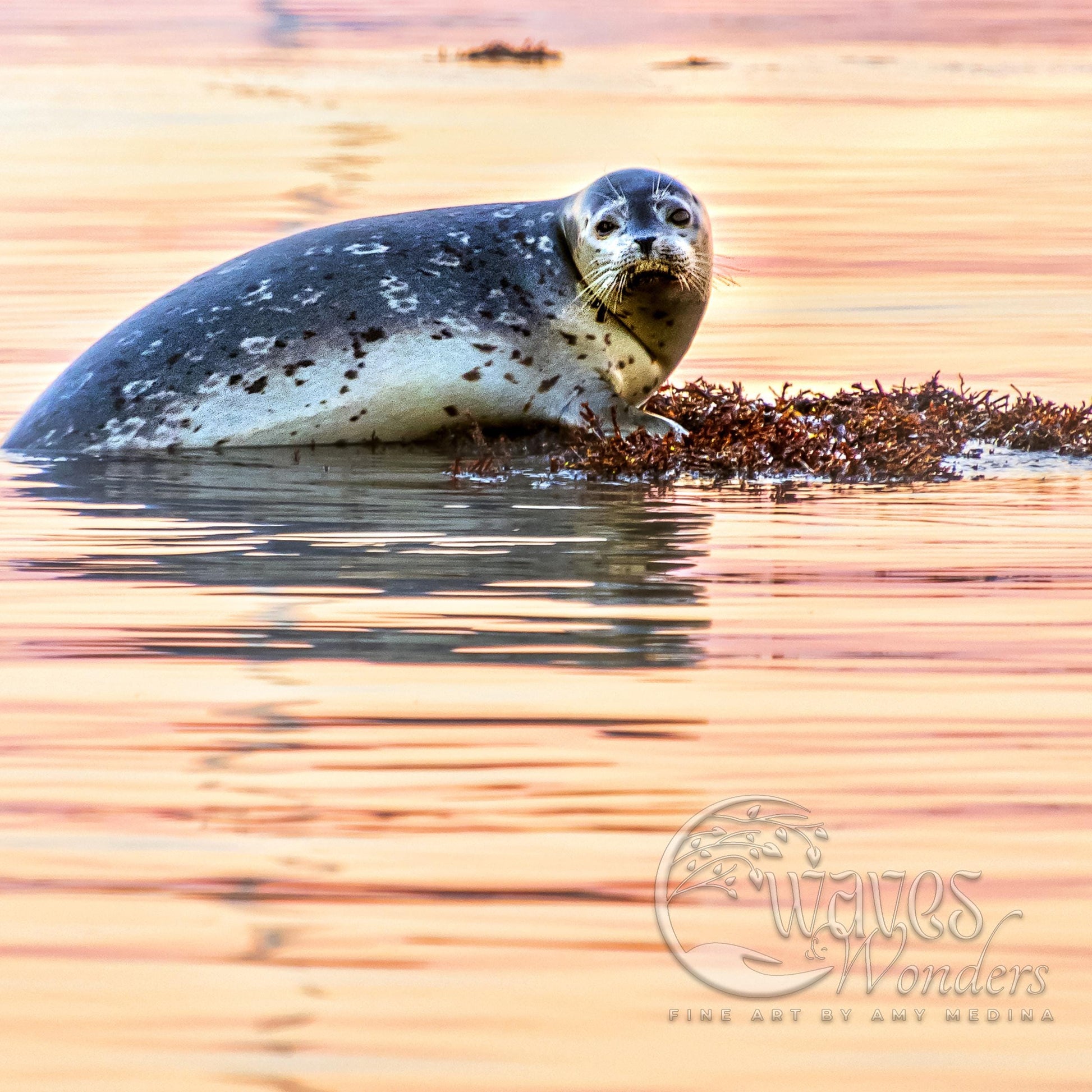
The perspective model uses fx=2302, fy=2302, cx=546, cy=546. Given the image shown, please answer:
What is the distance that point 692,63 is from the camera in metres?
46.9

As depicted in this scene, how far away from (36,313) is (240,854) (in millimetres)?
11805

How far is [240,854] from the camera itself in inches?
178

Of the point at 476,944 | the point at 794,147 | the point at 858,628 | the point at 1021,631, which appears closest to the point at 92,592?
the point at 858,628

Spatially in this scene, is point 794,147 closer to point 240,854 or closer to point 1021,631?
point 1021,631

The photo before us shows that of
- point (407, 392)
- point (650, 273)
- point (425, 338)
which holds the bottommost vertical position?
point (407, 392)

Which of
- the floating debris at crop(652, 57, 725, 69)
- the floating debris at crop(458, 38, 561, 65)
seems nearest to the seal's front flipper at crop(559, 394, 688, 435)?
the floating debris at crop(652, 57, 725, 69)

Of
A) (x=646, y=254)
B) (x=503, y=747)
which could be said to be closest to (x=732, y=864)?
(x=503, y=747)

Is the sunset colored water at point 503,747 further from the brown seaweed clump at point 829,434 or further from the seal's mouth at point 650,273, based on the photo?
the seal's mouth at point 650,273

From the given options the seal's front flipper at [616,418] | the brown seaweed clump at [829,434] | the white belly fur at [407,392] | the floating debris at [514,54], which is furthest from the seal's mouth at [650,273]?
the floating debris at [514,54]

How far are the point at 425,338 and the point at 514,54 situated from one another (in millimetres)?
42037

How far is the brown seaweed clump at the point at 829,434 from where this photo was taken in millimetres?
9641

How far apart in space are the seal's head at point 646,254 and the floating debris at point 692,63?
1412 inches

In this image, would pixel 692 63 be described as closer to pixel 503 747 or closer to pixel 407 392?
pixel 407 392

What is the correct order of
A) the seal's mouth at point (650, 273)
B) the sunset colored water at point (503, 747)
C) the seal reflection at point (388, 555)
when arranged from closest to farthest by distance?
the sunset colored water at point (503, 747)
the seal reflection at point (388, 555)
the seal's mouth at point (650, 273)
